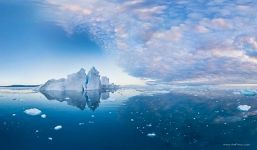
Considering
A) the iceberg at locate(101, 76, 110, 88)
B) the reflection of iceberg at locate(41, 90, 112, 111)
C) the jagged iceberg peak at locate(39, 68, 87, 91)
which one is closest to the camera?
the reflection of iceberg at locate(41, 90, 112, 111)

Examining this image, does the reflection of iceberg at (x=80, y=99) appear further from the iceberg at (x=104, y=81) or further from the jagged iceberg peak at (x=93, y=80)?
the iceberg at (x=104, y=81)

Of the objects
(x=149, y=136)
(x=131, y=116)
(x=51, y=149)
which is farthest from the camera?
(x=131, y=116)

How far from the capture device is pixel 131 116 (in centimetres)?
1330

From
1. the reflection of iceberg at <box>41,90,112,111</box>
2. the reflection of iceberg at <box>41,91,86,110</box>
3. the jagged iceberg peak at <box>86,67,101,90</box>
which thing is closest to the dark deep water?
the reflection of iceberg at <box>41,90,112,111</box>

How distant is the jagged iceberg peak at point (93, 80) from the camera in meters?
36.5

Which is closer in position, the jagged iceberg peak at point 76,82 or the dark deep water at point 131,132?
the dark deep water at point 131,132

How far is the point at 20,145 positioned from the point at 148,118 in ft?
18.8

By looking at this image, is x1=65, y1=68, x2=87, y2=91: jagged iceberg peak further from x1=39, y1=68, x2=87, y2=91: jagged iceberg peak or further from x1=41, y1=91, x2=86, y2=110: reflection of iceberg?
x1=41, y1=91, x2=86, y2=110: reflection of iceberg

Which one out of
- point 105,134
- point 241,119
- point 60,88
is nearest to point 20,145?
point 105,134

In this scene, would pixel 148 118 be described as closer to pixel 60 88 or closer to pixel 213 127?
pixel 213 127

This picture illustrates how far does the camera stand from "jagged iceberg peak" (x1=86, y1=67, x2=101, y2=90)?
36.5m

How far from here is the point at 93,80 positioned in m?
37.8

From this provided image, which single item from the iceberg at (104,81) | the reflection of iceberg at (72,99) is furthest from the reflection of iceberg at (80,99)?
the iceberg at (104,81)

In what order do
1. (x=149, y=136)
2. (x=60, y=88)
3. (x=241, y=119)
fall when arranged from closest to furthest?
(x=149, y=136) → (x=241, y=119) → (x=60, y=88)
